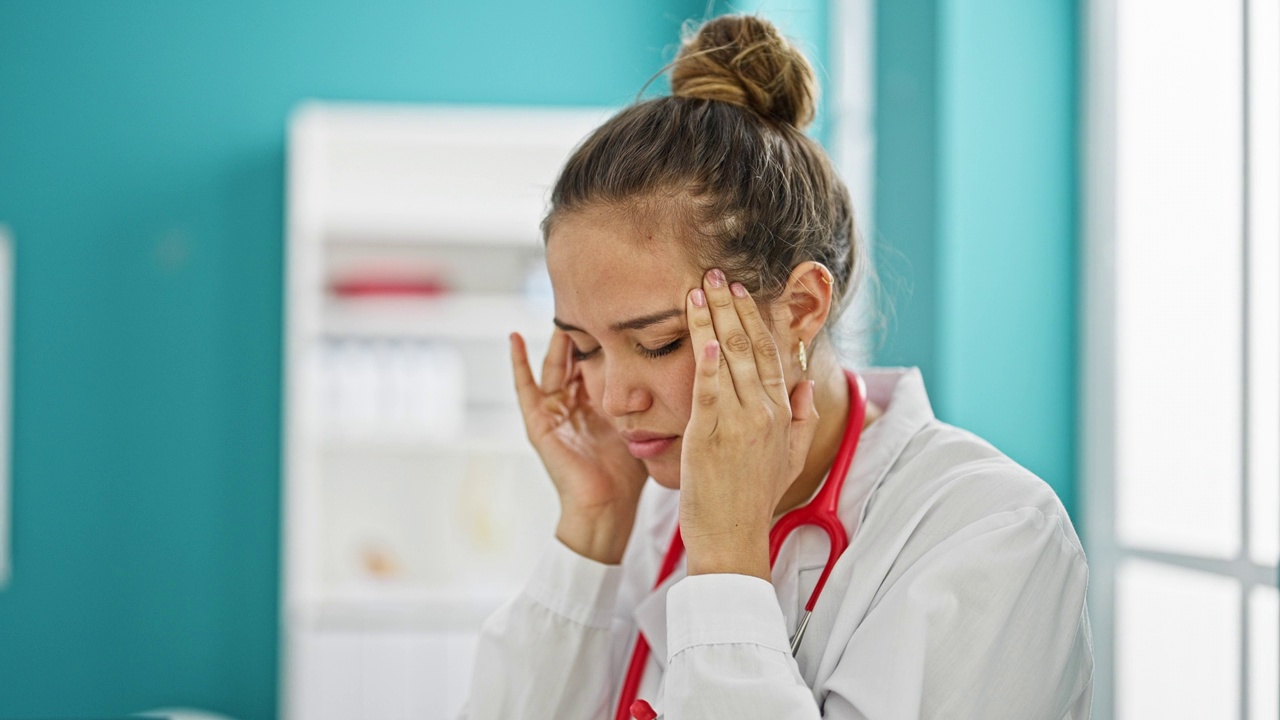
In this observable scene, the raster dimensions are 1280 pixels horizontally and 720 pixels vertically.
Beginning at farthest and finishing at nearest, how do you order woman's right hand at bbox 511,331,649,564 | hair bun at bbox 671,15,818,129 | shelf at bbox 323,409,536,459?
shelf at bbox 323,409,536,459 < woman's right hand at bbox 511,331,649,564 < hair bun at bbox 671,15,818,129

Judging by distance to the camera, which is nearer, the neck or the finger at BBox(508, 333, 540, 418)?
the neck

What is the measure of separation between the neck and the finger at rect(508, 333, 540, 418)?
15.7 inches

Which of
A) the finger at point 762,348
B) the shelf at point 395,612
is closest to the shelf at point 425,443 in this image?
the shelf at point 395,612

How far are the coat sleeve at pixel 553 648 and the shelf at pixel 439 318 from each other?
2123 millimetres

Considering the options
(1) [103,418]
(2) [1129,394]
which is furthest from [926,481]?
(1) [103,418]

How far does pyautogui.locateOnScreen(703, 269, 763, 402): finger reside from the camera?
4.01 feet

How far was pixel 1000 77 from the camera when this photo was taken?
221 centimetres

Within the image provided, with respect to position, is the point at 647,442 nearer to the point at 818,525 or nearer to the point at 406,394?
the point at 818,525

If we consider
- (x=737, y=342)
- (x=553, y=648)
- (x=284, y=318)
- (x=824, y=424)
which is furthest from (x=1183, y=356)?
(x=284, y=318)

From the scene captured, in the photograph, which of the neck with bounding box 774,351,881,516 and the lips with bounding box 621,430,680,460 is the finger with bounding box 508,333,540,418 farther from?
the neck with bounding box 774,351,881,516

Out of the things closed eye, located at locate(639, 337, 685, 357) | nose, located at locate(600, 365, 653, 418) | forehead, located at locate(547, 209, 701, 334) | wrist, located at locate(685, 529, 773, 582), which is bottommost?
wrist, located at locate(685, 529, 773, 582)

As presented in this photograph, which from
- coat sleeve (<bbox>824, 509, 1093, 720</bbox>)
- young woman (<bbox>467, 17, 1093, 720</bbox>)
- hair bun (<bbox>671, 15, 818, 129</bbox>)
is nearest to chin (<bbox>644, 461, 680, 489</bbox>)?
young woman (<bbox>467, 17, 1093, 720</bbox>)

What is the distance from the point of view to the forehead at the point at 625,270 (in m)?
1.23

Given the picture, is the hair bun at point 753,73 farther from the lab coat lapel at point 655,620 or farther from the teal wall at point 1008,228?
the teal wall at point 1008,228
